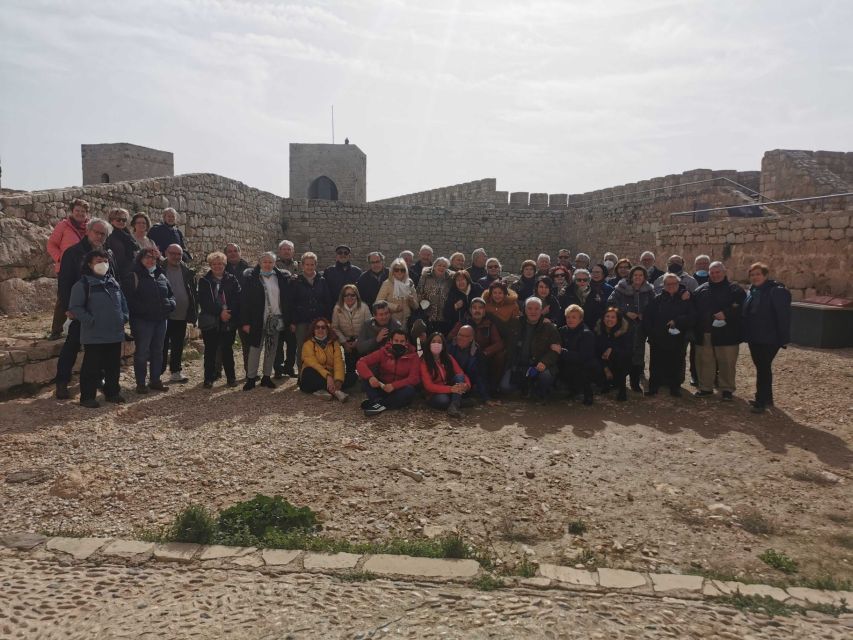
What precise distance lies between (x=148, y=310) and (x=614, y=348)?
5654 mm

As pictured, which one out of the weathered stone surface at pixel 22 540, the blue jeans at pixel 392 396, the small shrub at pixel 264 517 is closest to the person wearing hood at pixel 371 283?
the blue jeans at pixel 392 396

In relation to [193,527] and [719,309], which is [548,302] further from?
[193,527]

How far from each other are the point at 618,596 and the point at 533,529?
868 millimetres

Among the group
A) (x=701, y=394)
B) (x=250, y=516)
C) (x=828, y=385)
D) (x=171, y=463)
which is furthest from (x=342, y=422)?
(x=828, y=385)

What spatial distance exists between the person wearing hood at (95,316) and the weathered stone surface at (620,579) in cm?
525

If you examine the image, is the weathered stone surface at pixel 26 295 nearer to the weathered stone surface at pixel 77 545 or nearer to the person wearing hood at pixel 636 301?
the weathered stone surface at pixel 77 545

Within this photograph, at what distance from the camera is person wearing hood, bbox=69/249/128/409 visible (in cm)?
573

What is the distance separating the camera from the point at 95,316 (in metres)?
→ 5.77

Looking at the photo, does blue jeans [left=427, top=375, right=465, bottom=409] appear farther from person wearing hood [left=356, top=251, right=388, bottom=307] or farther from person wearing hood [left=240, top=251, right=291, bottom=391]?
person wearing hood [left=240, top=251, right=291, bottom=391]

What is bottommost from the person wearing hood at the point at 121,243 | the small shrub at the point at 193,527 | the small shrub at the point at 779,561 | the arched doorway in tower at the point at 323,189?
the small shrub at the point at 779,561

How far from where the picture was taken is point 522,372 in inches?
273

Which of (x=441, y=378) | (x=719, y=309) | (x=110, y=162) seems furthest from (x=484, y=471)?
(x=110, y=162)

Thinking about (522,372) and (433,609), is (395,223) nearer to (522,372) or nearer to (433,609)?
(522,372)

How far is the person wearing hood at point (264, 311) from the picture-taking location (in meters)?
7.06
